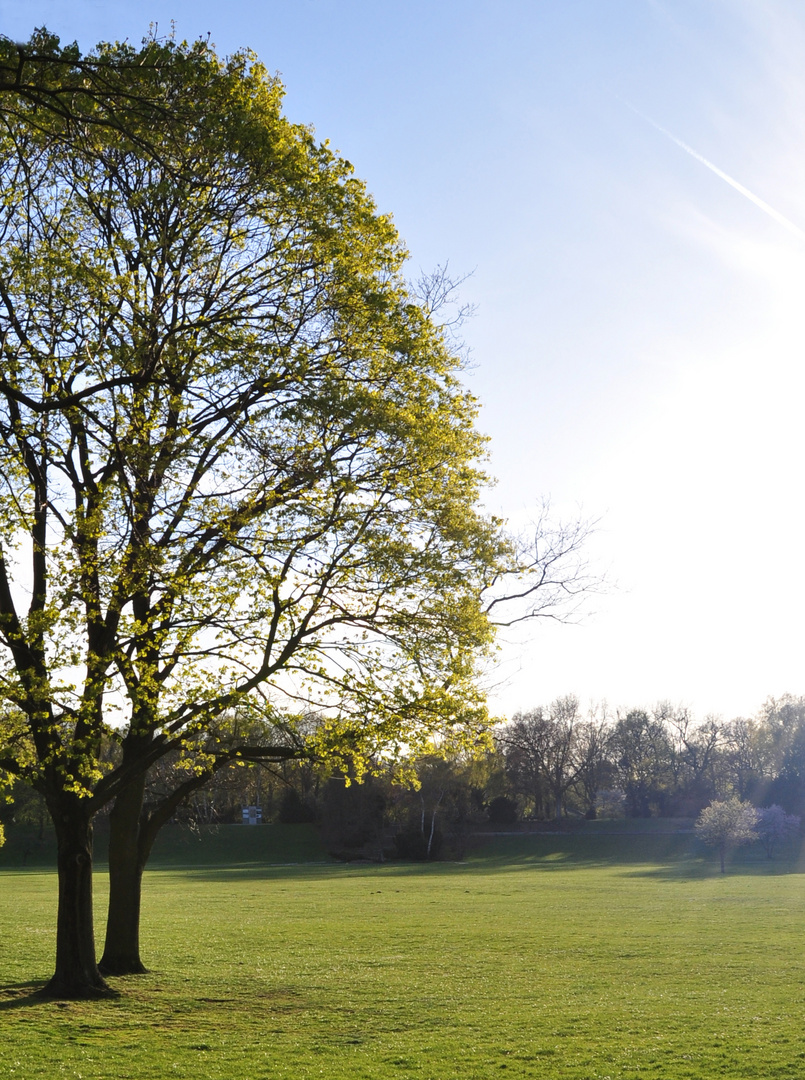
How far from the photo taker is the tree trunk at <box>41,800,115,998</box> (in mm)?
13766

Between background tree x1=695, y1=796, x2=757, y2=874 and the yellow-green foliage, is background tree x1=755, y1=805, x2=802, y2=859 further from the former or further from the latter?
the yellow-green foliage

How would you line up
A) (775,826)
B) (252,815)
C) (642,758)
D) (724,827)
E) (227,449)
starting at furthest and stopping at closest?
(642,758)
(252,815)
(775,826)
(724,827)
(227,449)

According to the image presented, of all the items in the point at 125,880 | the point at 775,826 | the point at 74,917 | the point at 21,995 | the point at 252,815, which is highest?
the point at 125,880

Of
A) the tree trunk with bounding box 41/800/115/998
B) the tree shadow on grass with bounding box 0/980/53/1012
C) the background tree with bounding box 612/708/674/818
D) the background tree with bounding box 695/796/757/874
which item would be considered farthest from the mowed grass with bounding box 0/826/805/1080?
the background tree with bounding box 612/708/674/818

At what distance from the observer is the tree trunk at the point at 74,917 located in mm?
13766

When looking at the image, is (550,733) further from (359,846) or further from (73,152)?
(73,152)

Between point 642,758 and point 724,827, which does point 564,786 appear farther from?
point 724,827

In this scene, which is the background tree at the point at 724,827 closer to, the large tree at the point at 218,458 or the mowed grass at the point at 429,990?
the mowed grass at the point at 429,990

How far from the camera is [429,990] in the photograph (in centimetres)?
1602

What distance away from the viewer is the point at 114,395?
12125 millimetres

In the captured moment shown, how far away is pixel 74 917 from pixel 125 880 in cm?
245

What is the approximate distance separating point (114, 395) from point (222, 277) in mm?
2951

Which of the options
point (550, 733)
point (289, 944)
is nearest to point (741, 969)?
point (289, 944)

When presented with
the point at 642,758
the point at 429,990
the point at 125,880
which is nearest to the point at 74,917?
the point at 125,880
